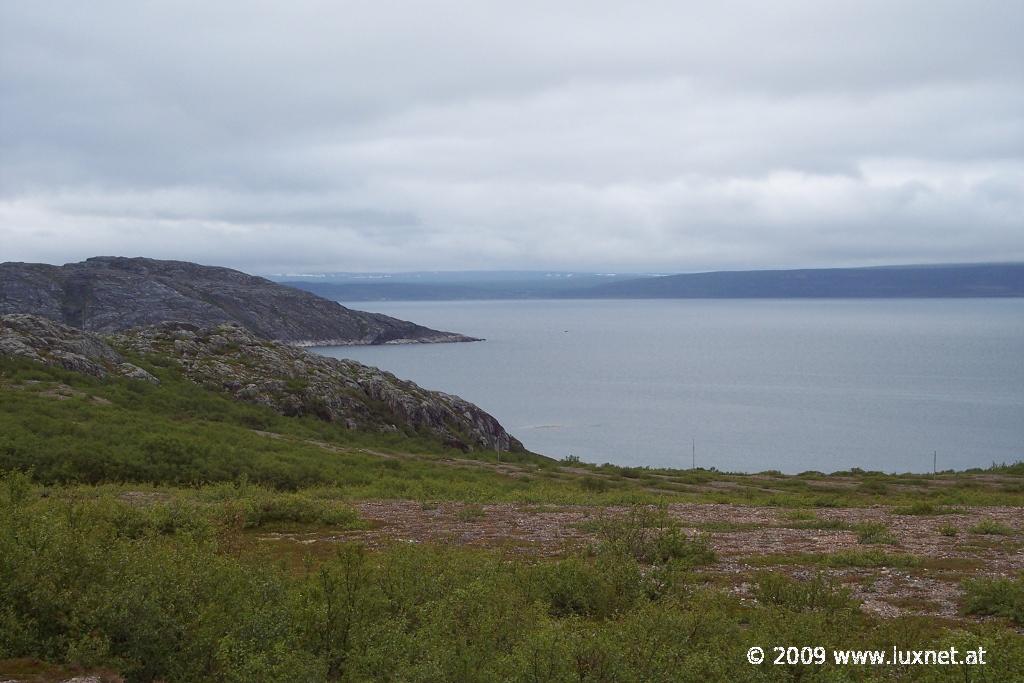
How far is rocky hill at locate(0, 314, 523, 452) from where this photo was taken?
38094mm

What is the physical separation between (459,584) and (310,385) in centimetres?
3844

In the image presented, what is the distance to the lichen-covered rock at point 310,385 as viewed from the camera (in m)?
44.1

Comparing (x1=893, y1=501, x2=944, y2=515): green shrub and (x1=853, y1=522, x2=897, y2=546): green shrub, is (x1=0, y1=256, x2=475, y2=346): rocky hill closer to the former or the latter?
(x1=893, y1=501, x2=944, y2=515): green shrub

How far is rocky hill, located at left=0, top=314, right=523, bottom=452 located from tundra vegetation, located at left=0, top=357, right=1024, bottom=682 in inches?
685

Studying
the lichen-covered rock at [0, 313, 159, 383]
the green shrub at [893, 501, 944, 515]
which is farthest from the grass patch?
the lichen-covered rock at [0, 313, 159, 383]

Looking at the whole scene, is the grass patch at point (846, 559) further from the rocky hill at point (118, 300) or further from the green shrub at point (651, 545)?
the rocky hill at point (118, 300)

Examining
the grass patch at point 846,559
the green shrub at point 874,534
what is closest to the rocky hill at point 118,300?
the green shrub at point 874,534

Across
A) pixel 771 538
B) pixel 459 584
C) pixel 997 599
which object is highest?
pixel 459 584

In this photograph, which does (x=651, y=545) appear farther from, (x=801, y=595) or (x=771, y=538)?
Answer: (x=771, y=538)

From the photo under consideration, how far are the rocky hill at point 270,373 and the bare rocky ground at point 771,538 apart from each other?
82.0 ft

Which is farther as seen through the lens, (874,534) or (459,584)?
(874,534)

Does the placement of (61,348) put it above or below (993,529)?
above

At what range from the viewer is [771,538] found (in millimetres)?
15836

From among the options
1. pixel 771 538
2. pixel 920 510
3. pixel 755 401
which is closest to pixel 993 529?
pixel 920 510
